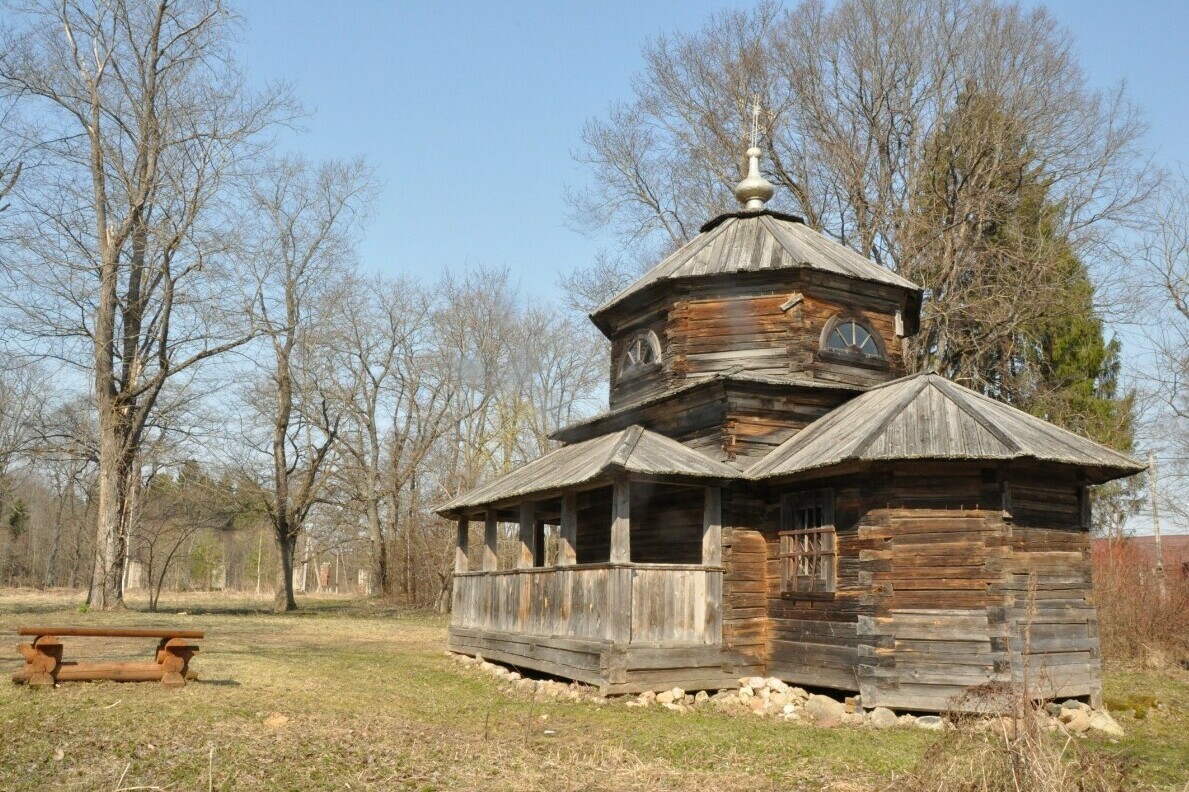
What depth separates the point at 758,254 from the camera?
1628 cm

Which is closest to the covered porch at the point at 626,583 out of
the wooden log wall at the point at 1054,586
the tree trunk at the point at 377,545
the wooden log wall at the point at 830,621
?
the wooden log wall at the point at 830,621

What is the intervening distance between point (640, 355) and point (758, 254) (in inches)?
103

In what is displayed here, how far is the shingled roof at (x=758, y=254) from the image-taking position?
624 inches

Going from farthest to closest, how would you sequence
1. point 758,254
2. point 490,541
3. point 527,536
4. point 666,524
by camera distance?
point 490,541
point 527,536
point 758,254
point 666,524

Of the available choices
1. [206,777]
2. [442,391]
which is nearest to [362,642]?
[206,777]

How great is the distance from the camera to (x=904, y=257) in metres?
27.0

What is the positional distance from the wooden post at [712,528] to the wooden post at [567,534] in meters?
1.97

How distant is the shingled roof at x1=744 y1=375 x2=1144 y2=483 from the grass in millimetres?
3218

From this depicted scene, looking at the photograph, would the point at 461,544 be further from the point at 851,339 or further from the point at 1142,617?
the point at 1142,617

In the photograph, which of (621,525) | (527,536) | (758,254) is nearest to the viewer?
(621,525)

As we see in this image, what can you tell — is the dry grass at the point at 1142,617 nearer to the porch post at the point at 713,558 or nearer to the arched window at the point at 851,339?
the arched window at the point at 851,339

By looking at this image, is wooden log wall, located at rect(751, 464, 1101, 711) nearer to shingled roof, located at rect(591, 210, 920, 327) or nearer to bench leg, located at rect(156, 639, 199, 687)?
shingled roof, located at rect(591, 210, 920, 327)

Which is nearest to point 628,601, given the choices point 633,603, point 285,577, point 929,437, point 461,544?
point 633,603

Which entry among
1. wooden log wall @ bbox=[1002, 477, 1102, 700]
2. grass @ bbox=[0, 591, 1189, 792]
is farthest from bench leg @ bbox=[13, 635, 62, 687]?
wooden log wall @ bbox=[1002, 477, 1102, 700]
